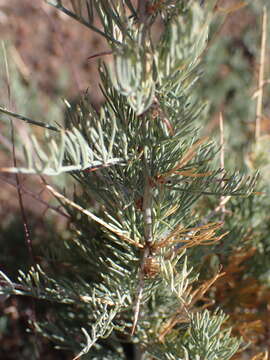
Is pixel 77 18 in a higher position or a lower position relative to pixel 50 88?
lower

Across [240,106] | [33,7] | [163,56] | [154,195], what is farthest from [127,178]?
[33,7]

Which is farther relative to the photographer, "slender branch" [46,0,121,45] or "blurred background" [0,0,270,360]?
"blurred background" [0,0,270,360]

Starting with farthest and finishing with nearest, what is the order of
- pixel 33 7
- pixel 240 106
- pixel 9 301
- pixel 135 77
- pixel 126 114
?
1. pixel 33 7
2. pixel 240 106
3. pixel 9 301
4. pixel 126 114
5. pixel 135 77

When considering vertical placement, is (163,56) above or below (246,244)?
above

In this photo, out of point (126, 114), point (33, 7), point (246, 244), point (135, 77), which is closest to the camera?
point (135, 77)

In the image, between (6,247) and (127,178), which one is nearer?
(127,178)

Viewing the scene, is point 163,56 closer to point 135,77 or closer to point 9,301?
point 135,77

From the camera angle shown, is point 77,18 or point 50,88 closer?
point 77,18

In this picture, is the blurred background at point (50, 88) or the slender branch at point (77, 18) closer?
the slender branch at point (77, 18)
